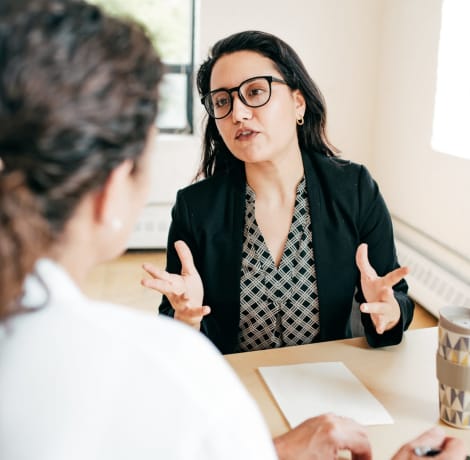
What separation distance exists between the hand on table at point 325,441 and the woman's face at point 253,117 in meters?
0.80

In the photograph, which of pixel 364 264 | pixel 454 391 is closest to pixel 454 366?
pixel 454 391

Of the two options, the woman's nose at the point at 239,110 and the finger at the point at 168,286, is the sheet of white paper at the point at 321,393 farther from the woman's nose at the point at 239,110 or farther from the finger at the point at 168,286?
the woman's nose at the point at 239,110

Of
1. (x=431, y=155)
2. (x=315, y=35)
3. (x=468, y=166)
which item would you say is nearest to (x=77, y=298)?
(x=468, y=166)

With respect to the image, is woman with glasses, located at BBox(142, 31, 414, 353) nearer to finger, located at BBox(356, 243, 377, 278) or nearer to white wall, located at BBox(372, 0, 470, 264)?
finger, located at BBox(356, 243, 377, 278)

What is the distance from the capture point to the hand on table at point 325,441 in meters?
0.95

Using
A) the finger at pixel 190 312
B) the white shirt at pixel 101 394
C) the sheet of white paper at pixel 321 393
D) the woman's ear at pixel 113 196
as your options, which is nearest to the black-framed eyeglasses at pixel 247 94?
the finger at pixel 190 312

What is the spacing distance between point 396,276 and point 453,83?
7.58 feet

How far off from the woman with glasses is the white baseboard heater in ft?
5.12

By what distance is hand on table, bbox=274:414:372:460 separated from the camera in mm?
950

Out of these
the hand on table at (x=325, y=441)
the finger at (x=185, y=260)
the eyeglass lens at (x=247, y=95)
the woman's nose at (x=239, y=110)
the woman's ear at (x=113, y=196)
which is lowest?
the hand on table at (x=325, y=441)

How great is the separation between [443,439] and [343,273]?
Result: 701 millimetres

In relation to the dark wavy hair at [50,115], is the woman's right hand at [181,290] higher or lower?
lower

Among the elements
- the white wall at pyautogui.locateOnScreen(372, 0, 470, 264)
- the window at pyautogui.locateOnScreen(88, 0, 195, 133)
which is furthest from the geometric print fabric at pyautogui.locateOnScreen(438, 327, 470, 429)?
the window at pyautogui.locateOnScreen(88, 0, 195, 133)

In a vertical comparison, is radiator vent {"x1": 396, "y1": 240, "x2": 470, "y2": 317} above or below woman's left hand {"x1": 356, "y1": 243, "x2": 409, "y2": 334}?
below
